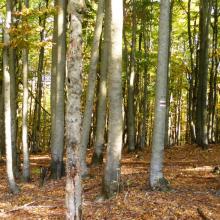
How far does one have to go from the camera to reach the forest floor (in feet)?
24.7

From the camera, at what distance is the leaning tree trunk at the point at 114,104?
851 centimetres

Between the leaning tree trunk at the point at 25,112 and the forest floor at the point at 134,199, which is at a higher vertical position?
the leaning tree trunk at the point at 25,112

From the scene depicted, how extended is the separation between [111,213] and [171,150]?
38.5ft

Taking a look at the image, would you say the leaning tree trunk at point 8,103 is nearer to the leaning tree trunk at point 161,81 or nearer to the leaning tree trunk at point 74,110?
the leaning tree trunk at point 161,81

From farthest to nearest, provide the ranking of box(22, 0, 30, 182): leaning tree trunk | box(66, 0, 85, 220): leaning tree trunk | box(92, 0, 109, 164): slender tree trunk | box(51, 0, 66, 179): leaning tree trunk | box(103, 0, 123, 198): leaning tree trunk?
box(92, 0, 109, 164): slender tree trunk → box(51, 0, 66, 179): leaning tree trunk → box(22, 0, 30, 182): leaning tree trunk → box(103, 0, 123, 198): leaning tree trunk → box(66, 0, 85, 220): leaning tree trunk

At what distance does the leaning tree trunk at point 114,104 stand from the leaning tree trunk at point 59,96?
4.44 meters

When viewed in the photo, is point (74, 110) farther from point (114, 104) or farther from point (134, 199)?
point (134, 199)

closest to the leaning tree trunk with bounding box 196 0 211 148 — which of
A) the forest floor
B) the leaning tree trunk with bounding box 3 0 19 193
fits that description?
the forest floor

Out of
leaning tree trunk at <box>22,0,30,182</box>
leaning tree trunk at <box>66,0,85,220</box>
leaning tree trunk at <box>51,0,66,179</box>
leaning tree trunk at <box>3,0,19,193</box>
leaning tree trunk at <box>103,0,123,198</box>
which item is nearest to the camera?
leaning tree trunk at <box>66,0,85,220</box>

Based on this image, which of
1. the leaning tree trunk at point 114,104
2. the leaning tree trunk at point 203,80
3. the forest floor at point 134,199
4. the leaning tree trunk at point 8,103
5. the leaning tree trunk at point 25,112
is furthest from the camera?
the leaning tree trunk at point 203,80

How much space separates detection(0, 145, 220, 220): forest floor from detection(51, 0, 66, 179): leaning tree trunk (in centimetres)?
71

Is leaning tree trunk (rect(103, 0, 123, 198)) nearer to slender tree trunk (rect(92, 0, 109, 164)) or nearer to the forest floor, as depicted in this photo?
the forest floor

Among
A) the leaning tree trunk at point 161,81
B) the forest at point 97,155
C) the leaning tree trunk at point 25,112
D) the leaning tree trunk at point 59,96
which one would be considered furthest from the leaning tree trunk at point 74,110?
the leaning tree trunk at point 59,96

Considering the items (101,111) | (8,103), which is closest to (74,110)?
(8,103)
